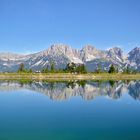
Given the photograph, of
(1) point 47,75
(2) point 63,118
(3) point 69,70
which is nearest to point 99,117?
(2) point 63,118

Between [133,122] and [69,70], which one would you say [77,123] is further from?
[69,70]

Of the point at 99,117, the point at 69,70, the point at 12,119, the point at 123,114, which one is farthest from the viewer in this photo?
the point at 69,70

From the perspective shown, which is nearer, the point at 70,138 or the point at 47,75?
the point at 70,138

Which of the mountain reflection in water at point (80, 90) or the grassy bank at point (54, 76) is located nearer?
the mountain reflection in water at point (80, 90)

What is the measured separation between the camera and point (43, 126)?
2905cm

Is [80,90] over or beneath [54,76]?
beneath

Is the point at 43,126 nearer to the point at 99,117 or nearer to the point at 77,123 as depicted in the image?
the point at 77,123

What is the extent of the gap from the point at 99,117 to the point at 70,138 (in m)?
12.0

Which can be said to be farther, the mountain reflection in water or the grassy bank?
the grassy bank

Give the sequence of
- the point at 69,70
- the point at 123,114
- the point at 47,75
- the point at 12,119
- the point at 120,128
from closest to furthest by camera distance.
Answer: the point at 120,128, the point at 12,119, the point at 123,114, the point at 47,75, the point at 69,70

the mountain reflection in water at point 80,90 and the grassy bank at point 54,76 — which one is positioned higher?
the grassy bank at point 54,76

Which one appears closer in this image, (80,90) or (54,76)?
(80,90)

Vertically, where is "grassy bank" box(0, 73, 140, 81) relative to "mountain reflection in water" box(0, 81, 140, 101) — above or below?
above

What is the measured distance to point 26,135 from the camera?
82.7 ft
